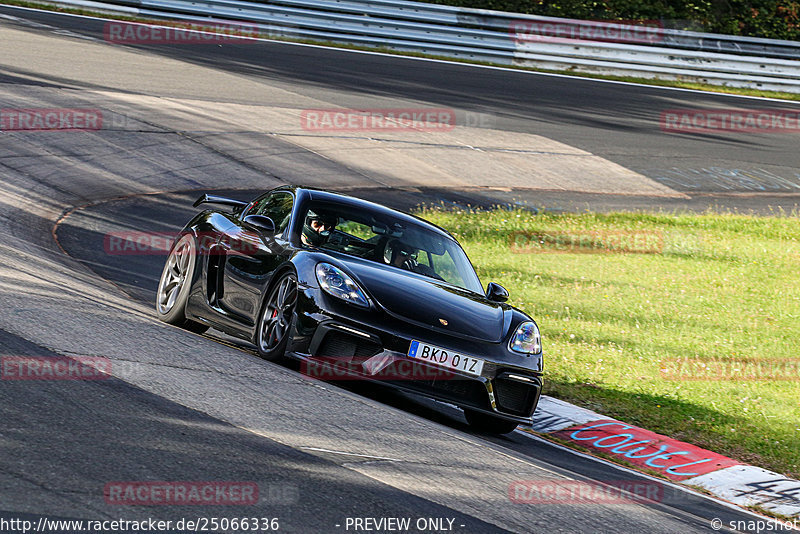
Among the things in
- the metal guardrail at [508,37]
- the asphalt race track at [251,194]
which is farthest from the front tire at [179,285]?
the metal guardrail at [508,37]

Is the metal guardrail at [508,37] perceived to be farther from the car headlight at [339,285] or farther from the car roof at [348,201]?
the car headlight at [339,285]

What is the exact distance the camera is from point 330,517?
4.55 m

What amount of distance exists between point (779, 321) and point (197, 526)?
10001mm

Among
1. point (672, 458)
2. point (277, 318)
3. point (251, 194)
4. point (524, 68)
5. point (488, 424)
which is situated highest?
point (524, 68)

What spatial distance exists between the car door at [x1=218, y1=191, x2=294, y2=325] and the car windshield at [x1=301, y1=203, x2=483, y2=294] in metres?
0.25

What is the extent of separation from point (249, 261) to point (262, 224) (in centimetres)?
30

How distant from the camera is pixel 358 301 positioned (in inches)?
282

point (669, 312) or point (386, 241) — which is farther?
point (669, 312)

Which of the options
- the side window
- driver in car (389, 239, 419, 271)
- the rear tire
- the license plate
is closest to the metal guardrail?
the side window

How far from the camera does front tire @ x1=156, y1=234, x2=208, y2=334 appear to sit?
8.80m

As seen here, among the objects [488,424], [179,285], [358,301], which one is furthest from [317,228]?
[488,424]

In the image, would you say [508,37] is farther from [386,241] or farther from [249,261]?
[249,261]

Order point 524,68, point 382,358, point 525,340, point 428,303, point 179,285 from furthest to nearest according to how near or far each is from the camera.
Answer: point 524,68 → point 179,285 → point 525,340 → point 428,303 → point 382,358

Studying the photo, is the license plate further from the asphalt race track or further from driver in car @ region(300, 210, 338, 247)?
driver in car @ region(300, 210, 338, 247)
